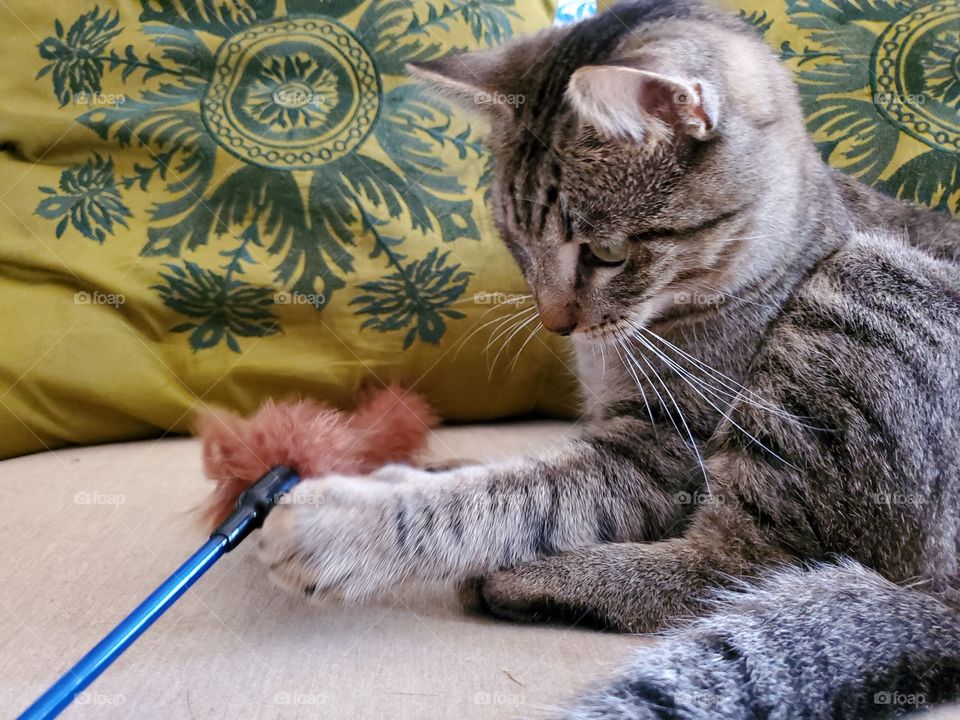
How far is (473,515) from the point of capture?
34.0 inches

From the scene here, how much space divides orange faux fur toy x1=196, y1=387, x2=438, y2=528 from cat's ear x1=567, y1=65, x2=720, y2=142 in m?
0.48

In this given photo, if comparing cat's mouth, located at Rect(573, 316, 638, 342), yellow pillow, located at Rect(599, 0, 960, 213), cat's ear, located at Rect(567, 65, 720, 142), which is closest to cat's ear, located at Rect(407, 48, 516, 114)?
cat's ear, located at Rect(567, 65, 720, 142)

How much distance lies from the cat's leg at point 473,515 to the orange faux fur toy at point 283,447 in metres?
0.05

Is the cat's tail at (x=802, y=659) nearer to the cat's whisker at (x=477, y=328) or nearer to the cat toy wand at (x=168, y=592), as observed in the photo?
the cat toy wand at (x=168, y=592)

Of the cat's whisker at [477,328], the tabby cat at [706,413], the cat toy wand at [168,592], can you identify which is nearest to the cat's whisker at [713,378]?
the tabby cat at [706,413]

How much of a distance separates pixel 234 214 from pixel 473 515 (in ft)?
2.23

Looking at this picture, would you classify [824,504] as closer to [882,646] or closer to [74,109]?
[882,646]

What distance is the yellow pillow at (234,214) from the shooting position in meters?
1.19

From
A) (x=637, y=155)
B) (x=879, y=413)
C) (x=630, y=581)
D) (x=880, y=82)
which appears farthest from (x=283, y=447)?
(x=880, y=82)

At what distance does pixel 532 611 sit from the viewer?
0.80 metres

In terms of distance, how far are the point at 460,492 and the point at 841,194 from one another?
70 cm

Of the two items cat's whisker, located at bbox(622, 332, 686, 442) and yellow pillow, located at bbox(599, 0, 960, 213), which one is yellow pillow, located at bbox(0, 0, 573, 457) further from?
yellow pillow, located at bbox(599, 0, 960, 213)

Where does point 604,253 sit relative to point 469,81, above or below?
below

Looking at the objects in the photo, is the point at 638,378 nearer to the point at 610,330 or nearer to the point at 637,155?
the point at 610,330
